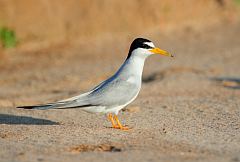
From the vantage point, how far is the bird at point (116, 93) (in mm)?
7916

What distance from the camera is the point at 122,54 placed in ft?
55.0

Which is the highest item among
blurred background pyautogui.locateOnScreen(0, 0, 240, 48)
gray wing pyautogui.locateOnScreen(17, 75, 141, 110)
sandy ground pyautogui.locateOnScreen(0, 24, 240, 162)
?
blurred background pyautogui.locateOnScreen(0, 0, 240, 48)

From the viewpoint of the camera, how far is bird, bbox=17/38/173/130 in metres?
7.92

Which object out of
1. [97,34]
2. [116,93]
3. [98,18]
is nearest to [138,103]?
[116,93]

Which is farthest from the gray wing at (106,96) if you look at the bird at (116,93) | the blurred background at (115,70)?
the blurred background at (115,70)

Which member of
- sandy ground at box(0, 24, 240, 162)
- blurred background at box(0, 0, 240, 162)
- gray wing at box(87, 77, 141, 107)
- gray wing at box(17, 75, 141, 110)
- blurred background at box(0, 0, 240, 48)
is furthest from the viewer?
blurred background at box(0, 0, 240, 48)

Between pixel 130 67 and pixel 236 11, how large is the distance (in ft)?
42.1

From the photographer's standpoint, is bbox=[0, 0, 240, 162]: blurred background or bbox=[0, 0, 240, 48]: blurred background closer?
bbox=[0, 0, 240, 162]: blurred background

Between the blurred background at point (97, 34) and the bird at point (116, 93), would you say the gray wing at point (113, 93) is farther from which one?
→ the blurred background at point (97, 34)

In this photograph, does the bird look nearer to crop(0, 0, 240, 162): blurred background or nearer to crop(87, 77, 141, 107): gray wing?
crop(87, 77, 141, 107): gray wing

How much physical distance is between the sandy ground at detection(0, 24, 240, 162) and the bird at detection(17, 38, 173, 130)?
0.29 m

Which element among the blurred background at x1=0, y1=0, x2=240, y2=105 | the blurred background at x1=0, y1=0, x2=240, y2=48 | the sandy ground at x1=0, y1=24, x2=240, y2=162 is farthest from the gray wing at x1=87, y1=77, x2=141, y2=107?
the blurred background at x1=0, y1=0, x2=240, y2=48

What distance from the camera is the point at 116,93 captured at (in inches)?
318

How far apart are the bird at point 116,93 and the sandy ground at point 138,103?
29 cm
